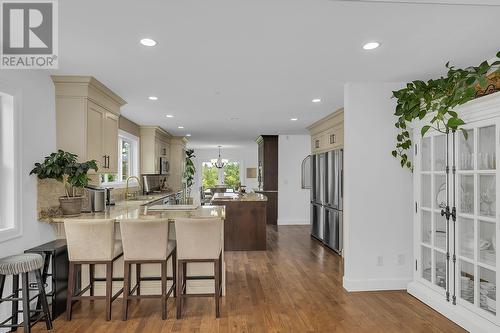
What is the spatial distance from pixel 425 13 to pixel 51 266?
13.0 feet

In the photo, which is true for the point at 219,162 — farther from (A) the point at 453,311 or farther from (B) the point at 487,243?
(B) the point at 487,243

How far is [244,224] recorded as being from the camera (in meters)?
6.09

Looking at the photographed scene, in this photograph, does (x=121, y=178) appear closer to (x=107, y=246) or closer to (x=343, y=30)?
(x=107, y=246)

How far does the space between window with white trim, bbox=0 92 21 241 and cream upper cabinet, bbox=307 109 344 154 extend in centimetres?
453

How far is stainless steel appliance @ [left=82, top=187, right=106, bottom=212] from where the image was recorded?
160 inches

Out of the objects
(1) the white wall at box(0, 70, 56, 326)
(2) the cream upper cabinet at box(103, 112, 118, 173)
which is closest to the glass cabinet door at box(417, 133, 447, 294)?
(2) the cream upper cabinet at box(103, 112, 118, 173)

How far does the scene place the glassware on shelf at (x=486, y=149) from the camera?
110 inches

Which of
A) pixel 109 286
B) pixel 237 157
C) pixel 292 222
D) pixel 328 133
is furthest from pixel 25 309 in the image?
pixel 237 157

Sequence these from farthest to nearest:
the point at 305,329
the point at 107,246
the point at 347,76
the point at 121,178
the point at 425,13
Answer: the point at 121,178 < the point at 347,76 < the point at 107,246 < the point at 305,329 < the point at 425,13

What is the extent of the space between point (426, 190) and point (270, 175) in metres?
5.49

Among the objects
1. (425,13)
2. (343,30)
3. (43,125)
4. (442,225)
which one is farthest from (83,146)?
(442,225)

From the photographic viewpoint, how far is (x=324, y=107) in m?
5.36

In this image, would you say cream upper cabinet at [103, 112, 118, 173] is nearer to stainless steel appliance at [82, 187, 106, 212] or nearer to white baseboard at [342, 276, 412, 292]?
stainless steel appliance at [82, 187, 106, 212]

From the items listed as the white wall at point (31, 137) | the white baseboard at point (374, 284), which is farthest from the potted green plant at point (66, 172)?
the white baseboard at point (374, 284)
